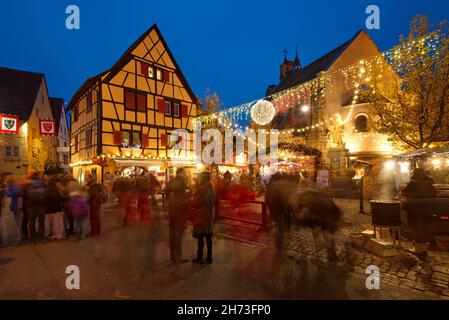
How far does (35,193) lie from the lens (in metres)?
6.73

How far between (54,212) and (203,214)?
460 cm

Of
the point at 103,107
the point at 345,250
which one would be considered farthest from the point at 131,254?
the point at 103,107

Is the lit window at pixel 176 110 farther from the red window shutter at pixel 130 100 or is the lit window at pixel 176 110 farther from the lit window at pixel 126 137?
the lit window at pixel 126 137

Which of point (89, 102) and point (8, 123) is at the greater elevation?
point (89, 102)

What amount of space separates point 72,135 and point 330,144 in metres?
23.6

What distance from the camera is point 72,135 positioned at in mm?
24484

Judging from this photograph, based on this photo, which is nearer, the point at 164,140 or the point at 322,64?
the point at 164,140

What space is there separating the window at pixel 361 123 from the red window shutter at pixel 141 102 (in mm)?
18413

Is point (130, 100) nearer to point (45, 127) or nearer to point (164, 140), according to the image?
point (164, 140)

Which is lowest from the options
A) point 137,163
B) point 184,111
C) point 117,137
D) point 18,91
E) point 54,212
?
point 54,212

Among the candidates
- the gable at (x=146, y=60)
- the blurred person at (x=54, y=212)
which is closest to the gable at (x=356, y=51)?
the gable at (x=146, y=60)

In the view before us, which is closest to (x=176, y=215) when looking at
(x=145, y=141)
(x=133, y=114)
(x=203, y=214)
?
(x=203, y=214)

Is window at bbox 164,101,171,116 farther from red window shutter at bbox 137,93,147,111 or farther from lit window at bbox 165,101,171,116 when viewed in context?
red window shutter at bbox 137,93,147,111
